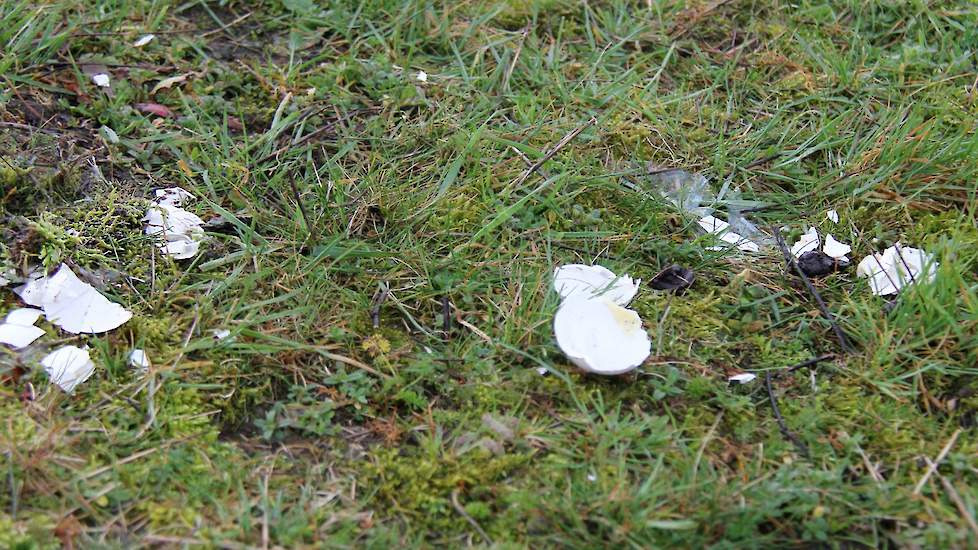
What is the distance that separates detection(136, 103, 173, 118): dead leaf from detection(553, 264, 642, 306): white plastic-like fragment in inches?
56.5

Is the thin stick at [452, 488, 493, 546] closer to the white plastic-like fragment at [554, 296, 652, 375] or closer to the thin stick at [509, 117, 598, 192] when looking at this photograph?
the white plastic-like fragment at [554, 296, 652, 375]

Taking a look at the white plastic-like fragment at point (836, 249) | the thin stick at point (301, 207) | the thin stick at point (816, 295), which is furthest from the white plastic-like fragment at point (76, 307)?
the white plastic-like fragment at point (836, 249)

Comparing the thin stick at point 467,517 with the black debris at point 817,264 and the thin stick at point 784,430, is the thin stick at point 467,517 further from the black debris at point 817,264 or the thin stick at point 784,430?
the black debris at point 817,264

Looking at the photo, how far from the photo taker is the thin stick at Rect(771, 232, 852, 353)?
2.18m

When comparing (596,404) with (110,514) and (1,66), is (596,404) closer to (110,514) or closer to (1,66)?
(110,514)

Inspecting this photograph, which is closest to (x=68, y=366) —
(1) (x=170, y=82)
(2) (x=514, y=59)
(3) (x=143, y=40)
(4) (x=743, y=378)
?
(1) (x=170, y=82)

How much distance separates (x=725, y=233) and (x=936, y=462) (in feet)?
2.87

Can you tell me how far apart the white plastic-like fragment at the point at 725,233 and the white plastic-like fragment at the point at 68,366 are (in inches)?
66.5

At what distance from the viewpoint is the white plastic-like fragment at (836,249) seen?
2.41m

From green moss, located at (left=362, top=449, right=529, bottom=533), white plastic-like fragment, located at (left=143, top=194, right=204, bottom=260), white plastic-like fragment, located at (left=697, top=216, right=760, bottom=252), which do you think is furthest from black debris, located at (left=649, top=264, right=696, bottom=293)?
white plastic-like fragment, located at (left=143, top=194, right=204, bottom=260)

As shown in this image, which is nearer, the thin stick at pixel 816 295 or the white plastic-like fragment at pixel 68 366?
the white plastic-like fragment at pixel 68 366

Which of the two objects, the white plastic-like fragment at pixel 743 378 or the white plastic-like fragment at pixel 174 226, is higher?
the white plastic-like fragment at pixel 174 226

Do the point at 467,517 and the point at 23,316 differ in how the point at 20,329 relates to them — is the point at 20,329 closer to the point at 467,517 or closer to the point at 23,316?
the point at 23,316

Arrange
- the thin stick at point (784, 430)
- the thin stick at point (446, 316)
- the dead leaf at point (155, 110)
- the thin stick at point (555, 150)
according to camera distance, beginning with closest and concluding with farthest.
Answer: the thin stick at point (784, 430)
the thin stick at point (446, 316)
the thin stick at point (555, 150)
the dead leaf at point (155, 110)
